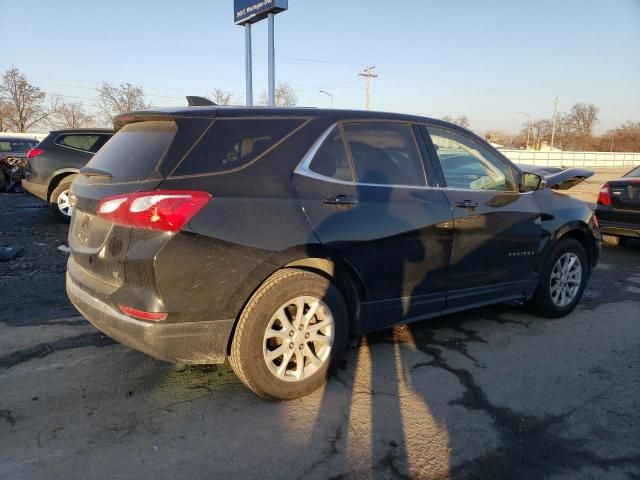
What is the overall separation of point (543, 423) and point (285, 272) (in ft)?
5.82

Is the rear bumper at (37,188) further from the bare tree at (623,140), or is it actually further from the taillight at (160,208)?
the bare tree at (623,140)

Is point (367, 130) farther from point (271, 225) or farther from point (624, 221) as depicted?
point (624, 221)

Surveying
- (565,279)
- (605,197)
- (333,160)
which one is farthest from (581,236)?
(605,197)

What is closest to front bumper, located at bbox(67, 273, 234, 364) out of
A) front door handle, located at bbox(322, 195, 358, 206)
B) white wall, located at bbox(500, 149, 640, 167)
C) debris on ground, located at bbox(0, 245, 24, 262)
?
front door handle, located at bbox(322, 195, 358, 206)

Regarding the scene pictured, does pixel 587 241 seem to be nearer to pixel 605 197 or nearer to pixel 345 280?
pixel 345 280

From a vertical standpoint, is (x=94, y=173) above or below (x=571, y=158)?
below

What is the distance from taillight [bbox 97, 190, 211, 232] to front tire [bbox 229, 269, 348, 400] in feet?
1.98

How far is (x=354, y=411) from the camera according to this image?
9.68 feet

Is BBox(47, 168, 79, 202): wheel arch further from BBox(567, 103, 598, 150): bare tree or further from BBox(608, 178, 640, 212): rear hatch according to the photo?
BBox(567, 103, 598, 150): bare tree

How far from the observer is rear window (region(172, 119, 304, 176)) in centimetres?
275

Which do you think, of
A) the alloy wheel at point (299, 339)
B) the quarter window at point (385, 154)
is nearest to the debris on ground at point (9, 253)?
the alloy wheel at point (299, 339)

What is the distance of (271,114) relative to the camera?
3070 mm

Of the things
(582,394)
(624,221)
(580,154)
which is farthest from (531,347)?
(580,154)

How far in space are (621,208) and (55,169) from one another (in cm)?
972
